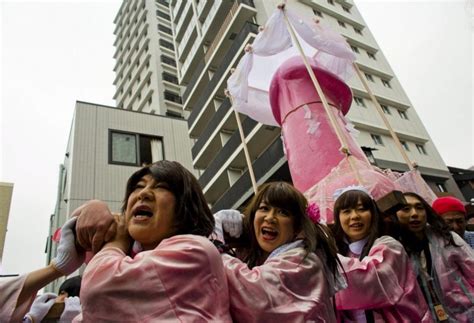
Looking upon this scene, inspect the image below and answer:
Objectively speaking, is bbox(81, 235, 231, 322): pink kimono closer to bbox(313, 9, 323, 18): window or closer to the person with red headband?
the person with red headband

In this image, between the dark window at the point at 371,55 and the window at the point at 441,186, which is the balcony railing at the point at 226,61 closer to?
the dark window at the point at 371,55

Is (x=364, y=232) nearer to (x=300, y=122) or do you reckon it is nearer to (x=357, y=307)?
(x=357, y=307)

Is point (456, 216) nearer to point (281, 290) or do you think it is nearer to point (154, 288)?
point (281, 290)

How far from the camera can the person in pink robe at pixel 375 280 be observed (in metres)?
1.81

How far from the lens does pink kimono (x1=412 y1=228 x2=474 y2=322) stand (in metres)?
2.14

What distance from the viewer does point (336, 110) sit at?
195 inches

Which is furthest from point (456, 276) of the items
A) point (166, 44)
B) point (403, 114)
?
point (166, 44)

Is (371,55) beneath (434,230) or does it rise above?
above

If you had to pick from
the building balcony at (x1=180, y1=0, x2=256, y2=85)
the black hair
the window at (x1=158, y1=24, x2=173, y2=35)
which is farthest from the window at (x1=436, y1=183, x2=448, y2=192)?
the window at (x1=158, y1=24, x2=173, y2=35)

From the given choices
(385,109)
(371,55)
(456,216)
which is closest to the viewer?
(456,216)

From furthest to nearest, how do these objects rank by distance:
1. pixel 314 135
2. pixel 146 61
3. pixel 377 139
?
pixel 146 61 < pixel 377 139 < pixel 314 135

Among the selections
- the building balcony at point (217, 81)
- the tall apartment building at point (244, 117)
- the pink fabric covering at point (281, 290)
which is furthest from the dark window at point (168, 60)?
the pink fabric covering at point (281, 290)

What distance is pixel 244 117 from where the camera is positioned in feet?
57.3

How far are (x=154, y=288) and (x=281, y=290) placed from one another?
1.86 feet
